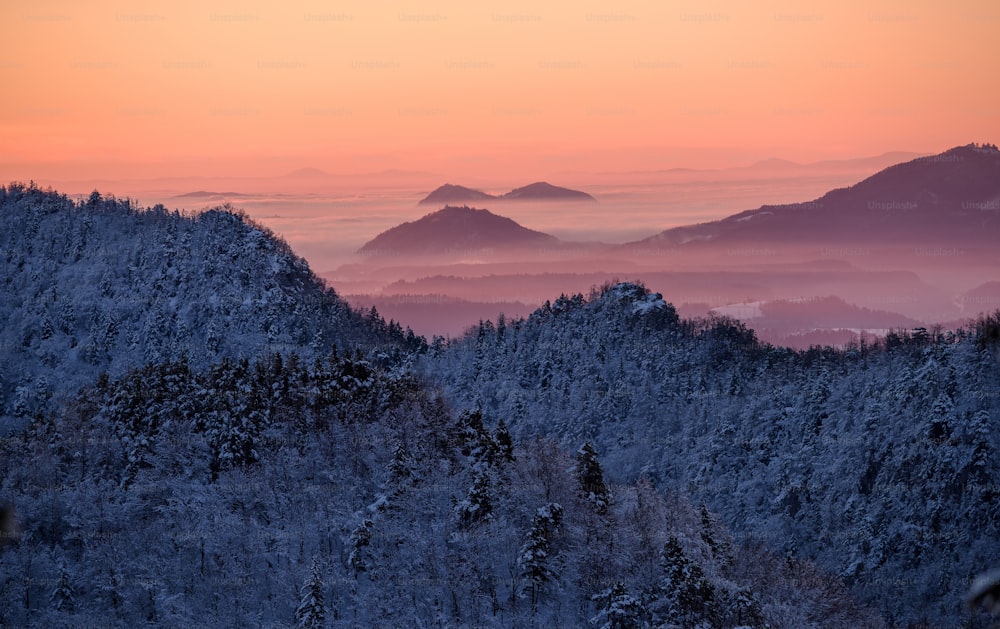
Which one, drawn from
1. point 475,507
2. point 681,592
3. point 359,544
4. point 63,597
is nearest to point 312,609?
point 359,544

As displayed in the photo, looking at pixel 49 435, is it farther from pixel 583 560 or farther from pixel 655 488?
pixel 655 488

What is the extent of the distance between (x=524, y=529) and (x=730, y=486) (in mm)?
97084

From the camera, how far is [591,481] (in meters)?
122

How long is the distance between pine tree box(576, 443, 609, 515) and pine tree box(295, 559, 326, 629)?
3503 cm

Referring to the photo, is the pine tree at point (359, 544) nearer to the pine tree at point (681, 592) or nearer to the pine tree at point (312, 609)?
the pine tree at point (312, 609)

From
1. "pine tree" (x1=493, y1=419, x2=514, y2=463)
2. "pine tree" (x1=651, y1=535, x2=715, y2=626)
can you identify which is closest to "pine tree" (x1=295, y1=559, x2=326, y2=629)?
"pine tree" (x1=493, y1=419, x2=514, y2=463)

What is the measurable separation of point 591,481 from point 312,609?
38609mm

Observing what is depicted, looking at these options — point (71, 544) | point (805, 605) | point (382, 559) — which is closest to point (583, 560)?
point (382, 559)

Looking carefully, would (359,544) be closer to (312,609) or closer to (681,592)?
(312,609)

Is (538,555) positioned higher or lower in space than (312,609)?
higher

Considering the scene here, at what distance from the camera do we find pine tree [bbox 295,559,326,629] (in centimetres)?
9606

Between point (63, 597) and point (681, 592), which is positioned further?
point (681, 592)

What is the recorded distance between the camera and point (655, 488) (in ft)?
651

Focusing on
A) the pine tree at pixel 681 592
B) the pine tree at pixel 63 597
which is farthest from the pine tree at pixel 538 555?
the pine tree at pixel 63 597
